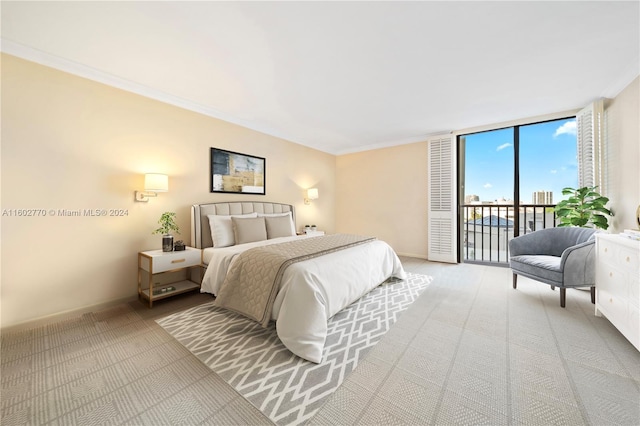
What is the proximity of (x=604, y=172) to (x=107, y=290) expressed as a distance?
6.28 m

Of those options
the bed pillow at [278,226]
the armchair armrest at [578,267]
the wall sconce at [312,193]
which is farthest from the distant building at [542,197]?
the bed pillow at [278,226]

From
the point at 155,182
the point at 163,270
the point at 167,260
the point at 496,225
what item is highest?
the point at 155,182

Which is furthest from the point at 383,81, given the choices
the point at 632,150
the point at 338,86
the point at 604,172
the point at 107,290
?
the point at 107,290

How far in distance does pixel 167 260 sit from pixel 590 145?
5.64m

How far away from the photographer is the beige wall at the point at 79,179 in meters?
2.21

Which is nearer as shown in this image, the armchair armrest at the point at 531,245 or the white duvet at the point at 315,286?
the white duvet at the point at 315,286

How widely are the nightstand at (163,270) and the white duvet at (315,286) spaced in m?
0.24

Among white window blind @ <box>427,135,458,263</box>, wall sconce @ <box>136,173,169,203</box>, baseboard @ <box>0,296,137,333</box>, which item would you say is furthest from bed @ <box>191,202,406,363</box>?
white window blind @ <box>427,135,458,263</box>

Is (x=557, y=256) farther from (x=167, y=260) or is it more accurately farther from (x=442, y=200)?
(x=167, y=260)

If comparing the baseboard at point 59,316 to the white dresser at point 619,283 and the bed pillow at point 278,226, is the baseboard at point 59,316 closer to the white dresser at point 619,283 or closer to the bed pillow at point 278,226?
the bed pillow at point 278,226

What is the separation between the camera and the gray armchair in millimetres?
2535

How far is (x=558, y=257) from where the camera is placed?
3057mm

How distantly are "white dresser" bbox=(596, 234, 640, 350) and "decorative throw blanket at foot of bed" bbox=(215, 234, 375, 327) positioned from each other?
2.38 metres

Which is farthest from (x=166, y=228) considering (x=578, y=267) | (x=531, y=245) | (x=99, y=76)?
(x=531, y=245)
